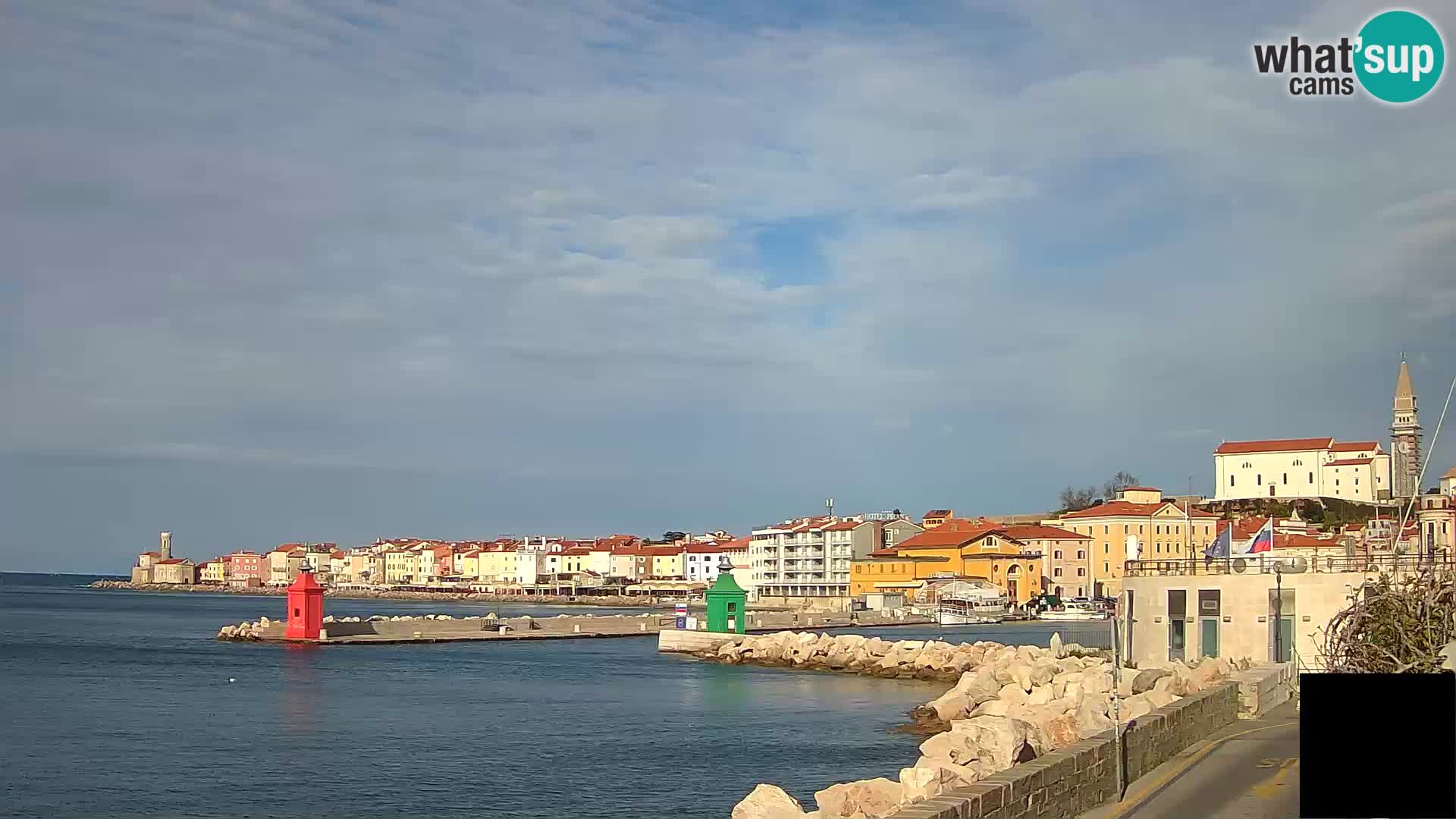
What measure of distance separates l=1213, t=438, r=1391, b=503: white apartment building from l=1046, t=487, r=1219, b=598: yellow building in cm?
2463

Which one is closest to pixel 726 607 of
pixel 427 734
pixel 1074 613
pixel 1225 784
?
pixel 427 734

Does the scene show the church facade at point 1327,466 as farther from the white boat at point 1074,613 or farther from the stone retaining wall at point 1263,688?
the stone retaining wall at point 1263,688

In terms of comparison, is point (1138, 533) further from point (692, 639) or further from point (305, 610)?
point (305, 610)

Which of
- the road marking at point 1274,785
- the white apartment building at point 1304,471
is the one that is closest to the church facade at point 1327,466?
the white apartment building at point 1304,471

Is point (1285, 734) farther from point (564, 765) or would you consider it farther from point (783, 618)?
point (783, 618)

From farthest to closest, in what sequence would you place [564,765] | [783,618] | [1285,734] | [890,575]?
[890,575]
[783,618]
[564,765]
[1285,734]

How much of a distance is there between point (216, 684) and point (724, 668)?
19.9 m

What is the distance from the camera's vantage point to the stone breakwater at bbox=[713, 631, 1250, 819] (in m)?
17.8

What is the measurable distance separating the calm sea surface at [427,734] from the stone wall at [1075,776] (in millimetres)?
8674

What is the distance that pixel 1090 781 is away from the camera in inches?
539

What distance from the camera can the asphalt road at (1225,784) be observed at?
13625 mm

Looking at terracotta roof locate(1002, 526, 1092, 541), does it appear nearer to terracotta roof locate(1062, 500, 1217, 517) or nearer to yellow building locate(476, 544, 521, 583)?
terracotta roof locate(1062, 500, 1217, 517)

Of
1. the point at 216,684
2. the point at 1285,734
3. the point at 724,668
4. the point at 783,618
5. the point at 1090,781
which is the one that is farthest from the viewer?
the point at 783,618

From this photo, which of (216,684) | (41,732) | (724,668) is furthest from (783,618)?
(41,732)
